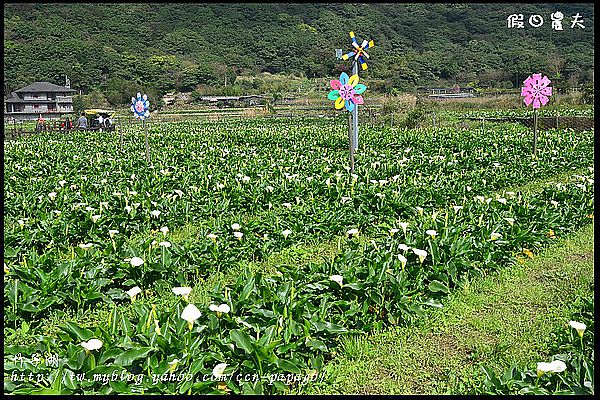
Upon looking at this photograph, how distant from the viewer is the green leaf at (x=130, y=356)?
2971 mm

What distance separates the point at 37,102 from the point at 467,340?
183 ft

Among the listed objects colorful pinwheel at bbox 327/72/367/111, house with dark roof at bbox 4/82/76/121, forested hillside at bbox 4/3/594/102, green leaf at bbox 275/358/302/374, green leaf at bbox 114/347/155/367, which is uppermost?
forested hillside at bbox 4/3/594/102

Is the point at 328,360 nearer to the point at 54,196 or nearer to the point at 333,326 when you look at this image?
the point at 333,326

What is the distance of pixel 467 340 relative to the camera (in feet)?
12.7

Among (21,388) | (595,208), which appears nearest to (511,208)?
(595,208)

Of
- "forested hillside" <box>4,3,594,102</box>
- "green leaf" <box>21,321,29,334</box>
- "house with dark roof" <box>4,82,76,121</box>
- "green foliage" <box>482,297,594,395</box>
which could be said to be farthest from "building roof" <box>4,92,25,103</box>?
"green foliage" <box>482,297,594,395</box>

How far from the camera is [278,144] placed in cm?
1658

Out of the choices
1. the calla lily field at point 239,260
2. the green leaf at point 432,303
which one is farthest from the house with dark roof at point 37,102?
the green leaf at point 432,303

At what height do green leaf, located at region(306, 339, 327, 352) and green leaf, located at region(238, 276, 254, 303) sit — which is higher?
green leaf, located at region(238, 276, 254, 303)

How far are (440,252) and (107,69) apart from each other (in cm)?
7123

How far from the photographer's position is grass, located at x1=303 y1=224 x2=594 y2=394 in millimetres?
3365

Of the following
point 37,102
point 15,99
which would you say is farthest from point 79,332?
point 15,99

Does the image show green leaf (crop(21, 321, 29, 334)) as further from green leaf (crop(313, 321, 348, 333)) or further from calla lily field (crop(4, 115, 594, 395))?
green leaf (crop(313, 321, 348, 333))

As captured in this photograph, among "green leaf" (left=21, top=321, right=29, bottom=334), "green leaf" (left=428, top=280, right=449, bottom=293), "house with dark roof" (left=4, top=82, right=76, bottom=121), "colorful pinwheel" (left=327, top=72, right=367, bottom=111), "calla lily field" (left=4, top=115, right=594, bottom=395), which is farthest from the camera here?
"house with dark roof" (left=4, top=82, right=76, bottom=121)
